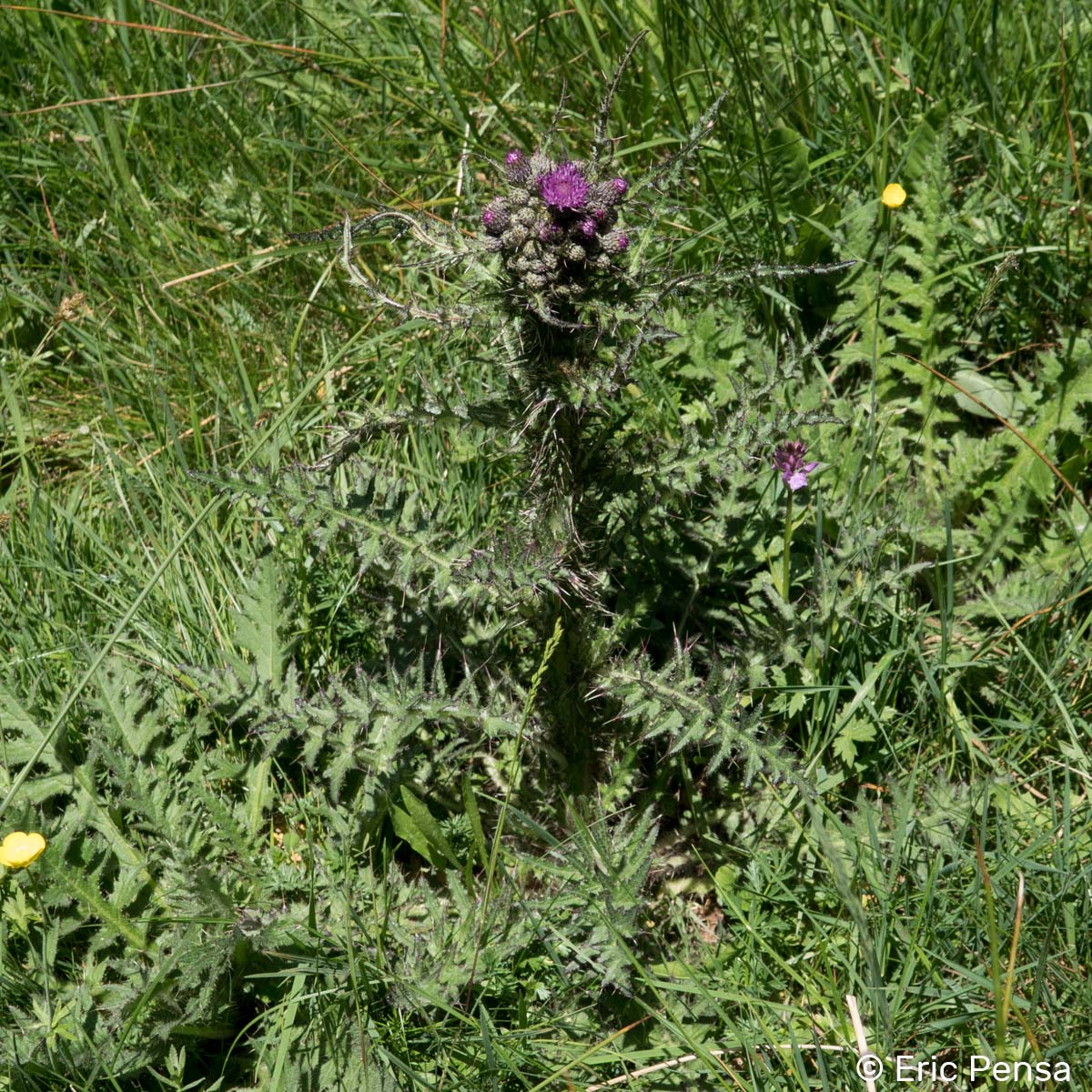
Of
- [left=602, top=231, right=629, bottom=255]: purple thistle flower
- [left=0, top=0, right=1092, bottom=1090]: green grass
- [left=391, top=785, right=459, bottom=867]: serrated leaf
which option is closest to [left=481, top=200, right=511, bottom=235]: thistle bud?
[left=602, top=231, right=629, bottom=255]: purple thistle flower

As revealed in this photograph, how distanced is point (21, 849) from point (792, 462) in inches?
67.3

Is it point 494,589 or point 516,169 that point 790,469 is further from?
point 516,169

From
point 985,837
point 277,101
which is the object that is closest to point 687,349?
point 985,837

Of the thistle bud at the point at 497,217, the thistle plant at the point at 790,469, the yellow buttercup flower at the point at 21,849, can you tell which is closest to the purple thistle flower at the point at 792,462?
the thistle plant at the point at 790,469

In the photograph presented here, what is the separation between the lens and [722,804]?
2486 mm

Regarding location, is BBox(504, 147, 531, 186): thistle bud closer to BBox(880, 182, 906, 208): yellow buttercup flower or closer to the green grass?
the green grass

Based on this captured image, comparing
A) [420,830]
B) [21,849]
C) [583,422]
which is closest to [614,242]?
[583,422]

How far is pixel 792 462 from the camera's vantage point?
2303 mm

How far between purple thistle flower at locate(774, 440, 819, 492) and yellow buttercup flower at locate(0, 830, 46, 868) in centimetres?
164

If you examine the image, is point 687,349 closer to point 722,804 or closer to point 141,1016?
point 722,804

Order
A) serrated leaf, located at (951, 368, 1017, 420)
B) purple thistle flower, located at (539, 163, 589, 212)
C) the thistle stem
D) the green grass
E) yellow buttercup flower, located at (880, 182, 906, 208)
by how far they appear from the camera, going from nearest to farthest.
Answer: purple thistle flower, located at (539, 163, 589, 212) → the green grass → the thistle stem → yellow buttercup flower, located at (880, 182, 906, 208) → serrated leaf, located at (951, 368, 1017, 420)

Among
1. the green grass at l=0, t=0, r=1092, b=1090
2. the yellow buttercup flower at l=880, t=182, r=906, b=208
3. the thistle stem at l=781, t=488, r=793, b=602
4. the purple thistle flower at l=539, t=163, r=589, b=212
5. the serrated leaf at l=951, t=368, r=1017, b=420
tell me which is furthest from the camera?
the serrated leaf at l=951, t=368, r=1017, b=420

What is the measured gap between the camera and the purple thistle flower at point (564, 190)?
5.51ft

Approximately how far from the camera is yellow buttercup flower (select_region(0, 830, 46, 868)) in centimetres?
204
